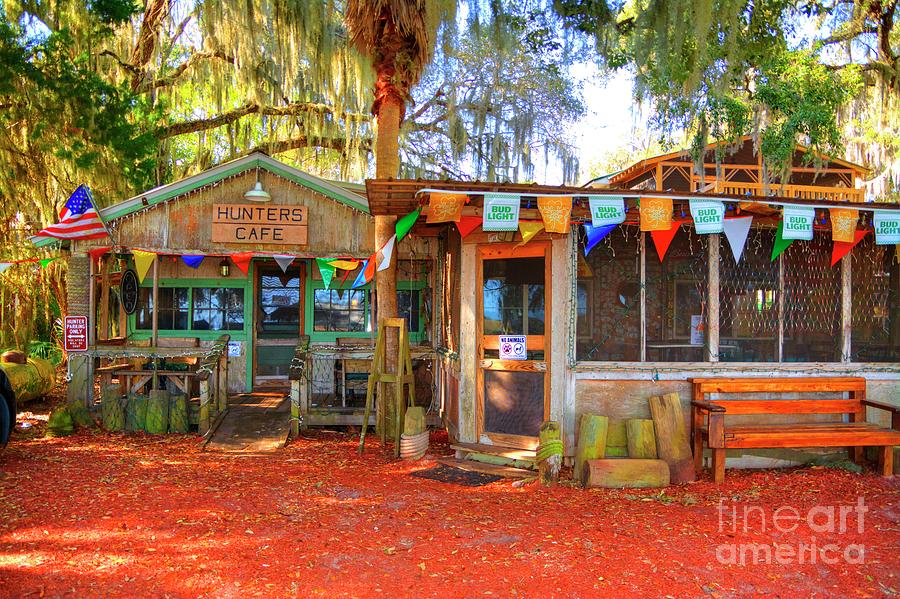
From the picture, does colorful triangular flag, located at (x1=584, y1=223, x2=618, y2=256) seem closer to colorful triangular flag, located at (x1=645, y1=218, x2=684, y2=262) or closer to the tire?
colorful triangular flag, located at (x1=645, y1=218, x2=684, y2=262)

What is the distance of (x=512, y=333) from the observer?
22.6 ft

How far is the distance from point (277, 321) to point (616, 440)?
22.2 feet

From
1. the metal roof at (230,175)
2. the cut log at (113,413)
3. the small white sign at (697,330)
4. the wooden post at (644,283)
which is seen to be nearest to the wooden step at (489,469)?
the wooden post at (644,283)

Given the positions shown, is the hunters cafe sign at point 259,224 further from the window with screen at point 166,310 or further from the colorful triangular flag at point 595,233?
the colorful triangular flag at point 595,233

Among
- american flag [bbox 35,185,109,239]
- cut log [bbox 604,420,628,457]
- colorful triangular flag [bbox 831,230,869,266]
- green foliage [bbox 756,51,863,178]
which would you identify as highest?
green foliage [bbox 756,51,863,178]

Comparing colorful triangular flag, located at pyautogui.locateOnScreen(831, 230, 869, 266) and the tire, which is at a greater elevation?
colorful triangular flag, located at pyautogui.locateOnScreen(831, 230, 869, 266)

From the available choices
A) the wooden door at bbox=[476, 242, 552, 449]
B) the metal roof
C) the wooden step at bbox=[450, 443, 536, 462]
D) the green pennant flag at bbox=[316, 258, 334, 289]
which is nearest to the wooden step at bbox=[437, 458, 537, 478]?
the wooden step at bbox=[450, 443, 536, 462]

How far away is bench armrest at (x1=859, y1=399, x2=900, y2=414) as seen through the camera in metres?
6.49

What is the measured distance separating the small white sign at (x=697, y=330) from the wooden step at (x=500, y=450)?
86.2 inches

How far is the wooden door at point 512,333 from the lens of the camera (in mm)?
6672

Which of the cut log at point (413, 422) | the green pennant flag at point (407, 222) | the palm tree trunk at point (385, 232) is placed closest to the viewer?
the green pennant flag at point (407, 222)

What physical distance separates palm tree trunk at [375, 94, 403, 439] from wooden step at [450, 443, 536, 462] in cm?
111

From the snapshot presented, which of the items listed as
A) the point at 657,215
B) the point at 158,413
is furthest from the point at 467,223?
the point at 158,413

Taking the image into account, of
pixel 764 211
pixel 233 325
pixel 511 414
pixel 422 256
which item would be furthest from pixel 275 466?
pixel 764 211
